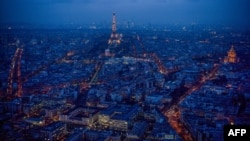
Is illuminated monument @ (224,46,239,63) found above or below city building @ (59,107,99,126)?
above

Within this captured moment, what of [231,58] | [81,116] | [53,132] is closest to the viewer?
[53,132]

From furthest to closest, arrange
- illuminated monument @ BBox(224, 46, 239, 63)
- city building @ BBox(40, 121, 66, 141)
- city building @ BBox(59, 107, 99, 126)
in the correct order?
illuminated monument @ BBox(224, 46, 239, 63)
city building @ BBox(59, 107, 99, 126)
city building @ BBox(40, 121, 66, 141)

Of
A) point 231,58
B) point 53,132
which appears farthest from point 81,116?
point 231,58

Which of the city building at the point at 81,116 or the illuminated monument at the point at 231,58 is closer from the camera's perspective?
the city building at the point at 81,116

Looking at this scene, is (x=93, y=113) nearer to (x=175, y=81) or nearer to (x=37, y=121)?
(x=37, y=121)

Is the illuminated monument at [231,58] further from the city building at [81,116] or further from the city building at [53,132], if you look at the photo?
the city building at [53,132]

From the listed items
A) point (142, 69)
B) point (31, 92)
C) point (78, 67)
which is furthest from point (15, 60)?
point (142, 69)

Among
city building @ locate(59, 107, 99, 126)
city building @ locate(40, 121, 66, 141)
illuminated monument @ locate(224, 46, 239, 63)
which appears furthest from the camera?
illuminated monument @ locate(224, 46, 239, 63)

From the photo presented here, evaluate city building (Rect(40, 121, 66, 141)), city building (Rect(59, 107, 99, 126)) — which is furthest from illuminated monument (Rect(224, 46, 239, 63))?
city building (Rect(40, 121, 66, 141))

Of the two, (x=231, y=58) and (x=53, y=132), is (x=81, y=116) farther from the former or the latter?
(x=231, y=58)

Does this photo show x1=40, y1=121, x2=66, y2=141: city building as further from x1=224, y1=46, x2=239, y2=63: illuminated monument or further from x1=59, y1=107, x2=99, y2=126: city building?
x1=224, y1=46, x2=239, y2=63: illuminated monument

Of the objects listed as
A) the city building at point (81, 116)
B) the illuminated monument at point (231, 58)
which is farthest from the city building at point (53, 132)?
the illuminated monument at point (231, 58)
